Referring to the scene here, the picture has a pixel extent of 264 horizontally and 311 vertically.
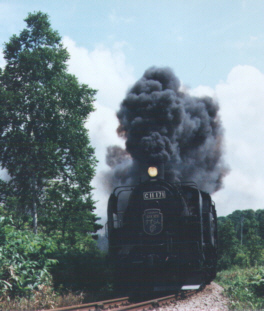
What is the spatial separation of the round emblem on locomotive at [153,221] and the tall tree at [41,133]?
839cm

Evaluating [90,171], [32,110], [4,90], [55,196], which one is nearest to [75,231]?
[55,196]

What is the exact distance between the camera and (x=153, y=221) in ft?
33.9

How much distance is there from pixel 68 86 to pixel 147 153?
7.70 m

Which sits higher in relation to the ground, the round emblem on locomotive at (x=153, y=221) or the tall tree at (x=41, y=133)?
the tall tree at (x=41, y=133)

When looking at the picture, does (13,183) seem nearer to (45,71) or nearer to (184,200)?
(45,71)

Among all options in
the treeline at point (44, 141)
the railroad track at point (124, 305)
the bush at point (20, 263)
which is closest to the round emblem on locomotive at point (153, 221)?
the railroad track at point (124, 305)

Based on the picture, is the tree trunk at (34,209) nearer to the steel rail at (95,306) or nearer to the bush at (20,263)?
the bush at (20,263)

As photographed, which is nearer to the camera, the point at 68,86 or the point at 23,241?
the point at 23,241

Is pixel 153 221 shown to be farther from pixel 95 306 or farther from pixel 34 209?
pixel 34 209

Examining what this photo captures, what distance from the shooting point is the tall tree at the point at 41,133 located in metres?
19.2

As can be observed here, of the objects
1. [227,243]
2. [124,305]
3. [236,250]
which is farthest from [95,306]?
[227,243]

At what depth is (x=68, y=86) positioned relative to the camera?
20469 mm

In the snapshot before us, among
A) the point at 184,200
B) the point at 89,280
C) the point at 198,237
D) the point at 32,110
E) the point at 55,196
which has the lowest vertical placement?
the point at 89,280

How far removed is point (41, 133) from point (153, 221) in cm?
1139
